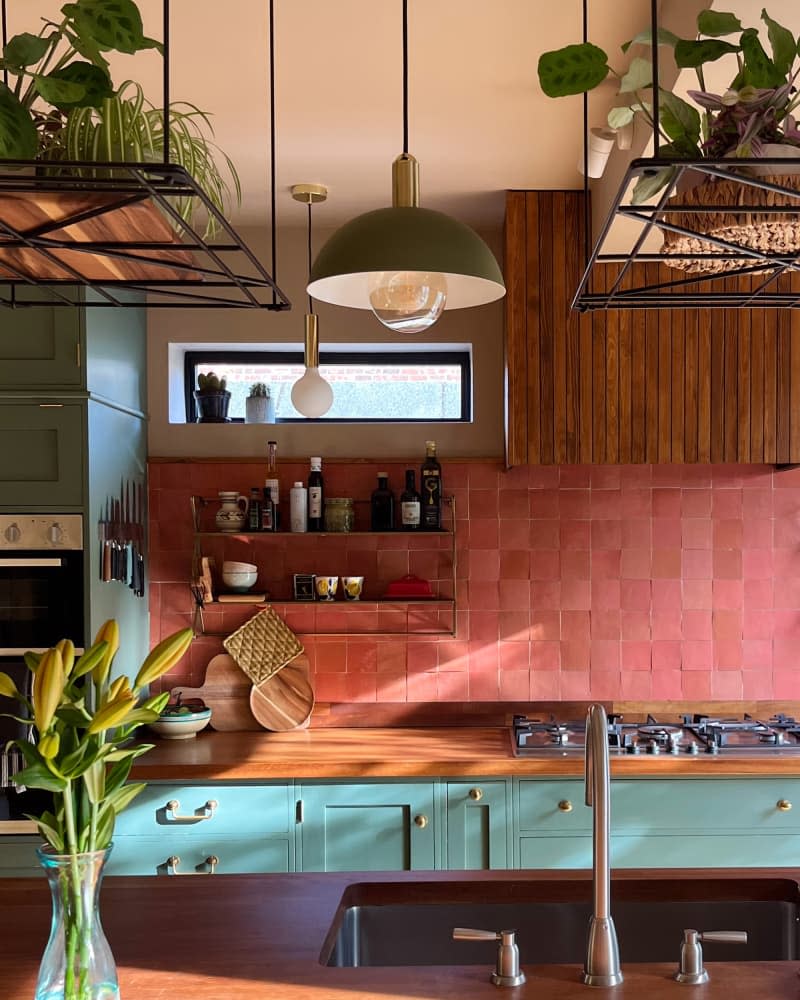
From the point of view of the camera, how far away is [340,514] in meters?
3.72

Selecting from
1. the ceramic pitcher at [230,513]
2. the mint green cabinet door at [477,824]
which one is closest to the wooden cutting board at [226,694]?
the ceramic pitcher at [230,513]

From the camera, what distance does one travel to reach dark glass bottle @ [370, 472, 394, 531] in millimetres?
3748

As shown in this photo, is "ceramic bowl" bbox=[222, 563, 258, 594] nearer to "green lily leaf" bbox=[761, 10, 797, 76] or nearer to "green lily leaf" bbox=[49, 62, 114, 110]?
"green lily leaf" bbox=[49, 62, 114, 110]

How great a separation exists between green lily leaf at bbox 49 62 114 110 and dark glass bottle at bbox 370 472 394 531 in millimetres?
2640

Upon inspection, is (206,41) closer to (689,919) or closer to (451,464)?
(451,464)

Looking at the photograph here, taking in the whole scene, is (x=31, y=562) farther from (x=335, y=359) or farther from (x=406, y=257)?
(x=406, y=257)

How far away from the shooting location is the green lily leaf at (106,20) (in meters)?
1.10

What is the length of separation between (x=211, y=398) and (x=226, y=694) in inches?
44.7

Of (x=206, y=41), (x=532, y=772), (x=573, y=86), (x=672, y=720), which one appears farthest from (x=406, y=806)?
(x=573, y=86)

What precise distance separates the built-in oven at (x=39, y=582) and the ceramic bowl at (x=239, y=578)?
68cm

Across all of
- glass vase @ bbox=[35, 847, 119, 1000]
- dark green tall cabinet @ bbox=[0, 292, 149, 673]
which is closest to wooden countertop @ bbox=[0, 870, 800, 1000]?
glass vase @ bbox=[35, 847, 119, 1000]

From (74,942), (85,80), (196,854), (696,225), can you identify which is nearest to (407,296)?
(696,225)

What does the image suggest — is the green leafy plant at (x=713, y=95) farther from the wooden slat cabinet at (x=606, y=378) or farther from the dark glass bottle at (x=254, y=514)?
the dark glass bottle at (x=254, y=514)

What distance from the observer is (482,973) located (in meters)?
1.57
